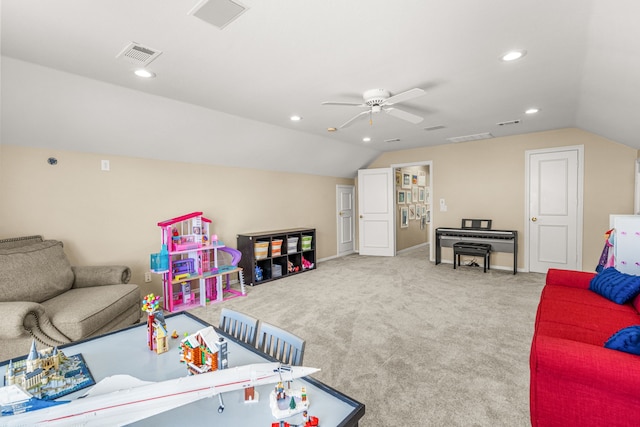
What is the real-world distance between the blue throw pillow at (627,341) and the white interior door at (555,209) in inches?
170

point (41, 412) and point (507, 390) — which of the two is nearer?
point (41, 412)

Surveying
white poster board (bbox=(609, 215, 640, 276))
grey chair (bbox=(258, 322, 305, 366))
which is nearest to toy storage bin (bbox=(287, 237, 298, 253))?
grey chair (bbox=(258, 322, 305, 366))

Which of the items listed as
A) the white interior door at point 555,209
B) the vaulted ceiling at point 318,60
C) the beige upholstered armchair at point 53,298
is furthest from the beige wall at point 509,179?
the beige upholstered armchair at point 53,298

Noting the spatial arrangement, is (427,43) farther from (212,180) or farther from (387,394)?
(212,180)

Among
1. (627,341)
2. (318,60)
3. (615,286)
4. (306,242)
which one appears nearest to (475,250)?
(615,286)

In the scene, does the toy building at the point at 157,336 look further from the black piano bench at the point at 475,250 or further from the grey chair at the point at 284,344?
the black piano bench at the point at 475,250

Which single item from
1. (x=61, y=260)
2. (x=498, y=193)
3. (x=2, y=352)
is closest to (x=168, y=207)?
(x=61, y=260)

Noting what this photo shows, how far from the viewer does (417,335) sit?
116 inches

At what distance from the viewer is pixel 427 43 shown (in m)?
2.17

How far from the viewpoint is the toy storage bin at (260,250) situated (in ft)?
15.9

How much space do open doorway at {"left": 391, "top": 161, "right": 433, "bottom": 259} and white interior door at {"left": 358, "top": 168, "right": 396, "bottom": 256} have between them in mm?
459

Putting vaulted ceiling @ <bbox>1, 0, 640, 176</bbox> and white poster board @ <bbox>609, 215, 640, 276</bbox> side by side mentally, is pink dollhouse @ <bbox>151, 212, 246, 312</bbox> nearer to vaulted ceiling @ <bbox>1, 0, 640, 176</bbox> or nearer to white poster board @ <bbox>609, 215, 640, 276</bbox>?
vaulted ceiling @ <bbox>1, 0, 640, 176</bbox>

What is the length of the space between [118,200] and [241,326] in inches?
113

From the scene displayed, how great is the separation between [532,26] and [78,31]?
117 inches
